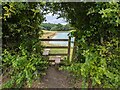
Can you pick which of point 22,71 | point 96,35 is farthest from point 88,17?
point 22,71

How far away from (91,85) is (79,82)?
148mm

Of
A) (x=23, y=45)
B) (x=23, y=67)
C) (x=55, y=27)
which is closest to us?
(x=23, y=67)

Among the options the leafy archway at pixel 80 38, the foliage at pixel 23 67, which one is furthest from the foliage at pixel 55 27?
the foliage at pixel 23 67

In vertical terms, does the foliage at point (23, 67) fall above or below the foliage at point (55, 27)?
below

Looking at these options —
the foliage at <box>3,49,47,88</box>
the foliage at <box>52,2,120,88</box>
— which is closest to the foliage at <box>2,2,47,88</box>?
the foliage at <box>3,49,47,88</box>

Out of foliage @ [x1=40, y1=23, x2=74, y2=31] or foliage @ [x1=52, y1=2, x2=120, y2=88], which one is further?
foliage @ [x1=40, y1=23, x2=74, y2=31]

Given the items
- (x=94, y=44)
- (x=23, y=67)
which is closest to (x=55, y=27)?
(x=94, y=44)

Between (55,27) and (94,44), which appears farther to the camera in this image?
(55,27)

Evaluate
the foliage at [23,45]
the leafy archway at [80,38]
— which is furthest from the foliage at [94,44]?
the foliage at [23,45]

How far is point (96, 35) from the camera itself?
8.93 ft

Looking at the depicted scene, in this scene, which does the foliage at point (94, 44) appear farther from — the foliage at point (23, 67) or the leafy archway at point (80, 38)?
the foliage at point (23, 67)

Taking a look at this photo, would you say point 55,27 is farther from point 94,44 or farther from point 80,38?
point 94,44

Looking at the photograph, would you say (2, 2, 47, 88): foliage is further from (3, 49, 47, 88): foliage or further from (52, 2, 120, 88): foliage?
(52, 2, 120, 88): foliage

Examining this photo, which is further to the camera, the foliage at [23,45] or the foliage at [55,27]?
the foliage at [55,27]
